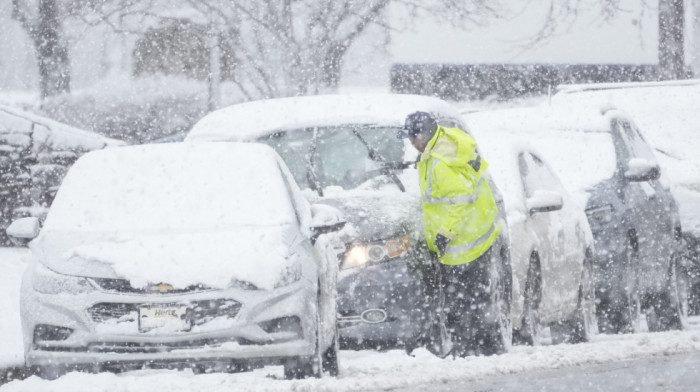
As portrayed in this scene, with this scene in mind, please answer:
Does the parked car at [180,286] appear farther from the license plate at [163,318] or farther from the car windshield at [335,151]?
the car windshield at [335,151]

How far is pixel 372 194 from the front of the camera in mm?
9086

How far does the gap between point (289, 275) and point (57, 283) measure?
44.8 inches

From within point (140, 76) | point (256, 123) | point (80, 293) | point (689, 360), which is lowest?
point (689, 360)

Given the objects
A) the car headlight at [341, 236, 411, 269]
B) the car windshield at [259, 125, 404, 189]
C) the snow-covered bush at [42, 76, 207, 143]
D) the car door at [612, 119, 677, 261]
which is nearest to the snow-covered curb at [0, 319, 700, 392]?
the car headlight at [341, 236, 411, 269]

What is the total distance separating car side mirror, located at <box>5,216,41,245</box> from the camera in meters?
8.16

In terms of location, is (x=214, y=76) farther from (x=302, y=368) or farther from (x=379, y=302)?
(x=302, y=368)

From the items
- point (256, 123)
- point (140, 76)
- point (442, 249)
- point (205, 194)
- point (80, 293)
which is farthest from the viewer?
point (140, 76)

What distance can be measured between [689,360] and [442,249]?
160 cm

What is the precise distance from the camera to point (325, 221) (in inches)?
319

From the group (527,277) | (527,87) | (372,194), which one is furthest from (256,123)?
(527,87)

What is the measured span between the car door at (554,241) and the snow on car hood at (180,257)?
302cm

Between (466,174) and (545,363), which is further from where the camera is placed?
(466,174)

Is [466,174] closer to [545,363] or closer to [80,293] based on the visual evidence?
[545,363]

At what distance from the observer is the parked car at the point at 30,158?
17.3 m
